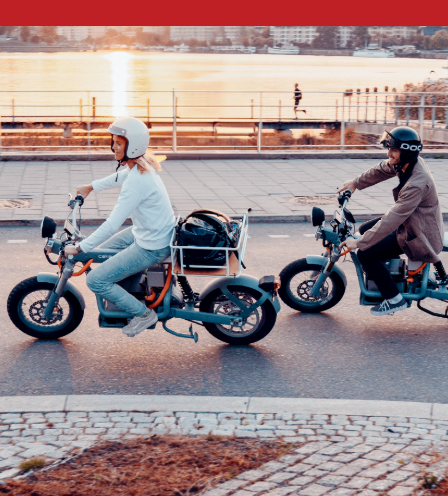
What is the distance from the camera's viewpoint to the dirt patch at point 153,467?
3.01 m

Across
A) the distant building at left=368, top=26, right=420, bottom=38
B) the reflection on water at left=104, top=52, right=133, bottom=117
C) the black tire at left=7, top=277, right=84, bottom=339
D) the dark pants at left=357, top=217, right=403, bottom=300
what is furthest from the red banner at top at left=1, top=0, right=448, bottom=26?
the reflection on water at left=104, top=52, right=133, bottom=117

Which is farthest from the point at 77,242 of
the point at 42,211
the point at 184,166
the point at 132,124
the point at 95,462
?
the point at 184,166

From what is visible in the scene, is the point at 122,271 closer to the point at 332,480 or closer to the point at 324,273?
the point at 324,273

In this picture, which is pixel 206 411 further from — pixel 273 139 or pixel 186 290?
pixel 273 139

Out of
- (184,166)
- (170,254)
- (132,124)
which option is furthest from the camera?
(184,166)

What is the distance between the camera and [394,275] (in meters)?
5.78

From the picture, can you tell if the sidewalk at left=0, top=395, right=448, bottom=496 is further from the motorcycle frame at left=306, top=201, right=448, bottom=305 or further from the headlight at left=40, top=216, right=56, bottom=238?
the motorcycle frame at left=306, top=201, right=448, bottom=305

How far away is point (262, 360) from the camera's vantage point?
16.7 feet

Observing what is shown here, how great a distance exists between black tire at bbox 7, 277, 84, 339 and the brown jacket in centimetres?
233

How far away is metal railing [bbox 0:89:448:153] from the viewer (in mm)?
18656

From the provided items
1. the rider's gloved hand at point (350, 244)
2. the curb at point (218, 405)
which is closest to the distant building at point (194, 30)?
the curb at point (218, 405)

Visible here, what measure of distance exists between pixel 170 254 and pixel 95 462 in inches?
76.3

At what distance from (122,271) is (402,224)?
2257mm

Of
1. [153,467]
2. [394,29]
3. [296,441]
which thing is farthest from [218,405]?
[394,29]
